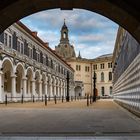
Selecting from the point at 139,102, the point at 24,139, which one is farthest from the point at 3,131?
the point at 139,102

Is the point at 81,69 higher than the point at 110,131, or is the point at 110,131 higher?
the point at 81,69

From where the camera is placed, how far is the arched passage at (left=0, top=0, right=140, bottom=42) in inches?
396

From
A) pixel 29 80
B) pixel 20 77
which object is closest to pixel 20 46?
pixel 20 77

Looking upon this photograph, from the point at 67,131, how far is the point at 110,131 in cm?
126

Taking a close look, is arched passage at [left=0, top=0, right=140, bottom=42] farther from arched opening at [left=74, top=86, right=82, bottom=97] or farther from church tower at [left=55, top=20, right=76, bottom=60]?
church tower at [left=55, top=20, right=76, bottom=60]

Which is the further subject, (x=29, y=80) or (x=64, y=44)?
(x=64, y=44)

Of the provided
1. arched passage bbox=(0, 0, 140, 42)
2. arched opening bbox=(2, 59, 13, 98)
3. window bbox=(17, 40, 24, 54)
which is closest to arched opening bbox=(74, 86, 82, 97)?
window bbox=(17, 40, 24, 54)

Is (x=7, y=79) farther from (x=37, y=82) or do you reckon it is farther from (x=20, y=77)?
(x=37, y=82)
